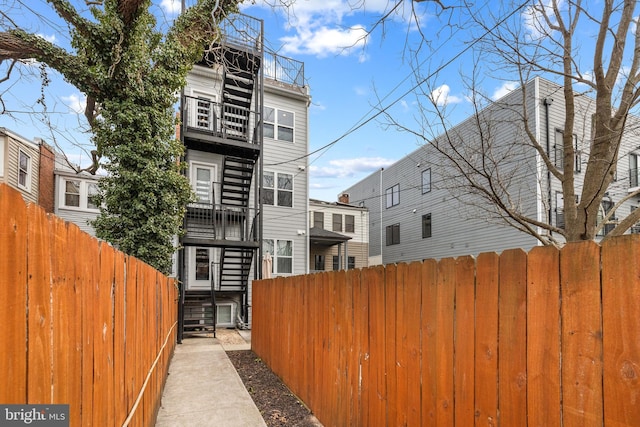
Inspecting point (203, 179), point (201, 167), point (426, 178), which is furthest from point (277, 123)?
point (426, 178)

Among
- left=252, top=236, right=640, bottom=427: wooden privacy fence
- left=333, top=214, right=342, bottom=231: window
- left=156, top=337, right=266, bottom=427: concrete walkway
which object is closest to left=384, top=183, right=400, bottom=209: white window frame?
left=333, top=214, right=342, bottom=231: window

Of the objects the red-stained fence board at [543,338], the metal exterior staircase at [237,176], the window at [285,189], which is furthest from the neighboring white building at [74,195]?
the red-stained fence board at [543,338]

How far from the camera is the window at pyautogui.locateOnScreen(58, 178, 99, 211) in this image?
49.4 feet

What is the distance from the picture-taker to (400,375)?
2.54 m

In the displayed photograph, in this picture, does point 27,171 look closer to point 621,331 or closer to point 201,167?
point 201,167

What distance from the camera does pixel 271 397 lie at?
Answer: 492 centimetres

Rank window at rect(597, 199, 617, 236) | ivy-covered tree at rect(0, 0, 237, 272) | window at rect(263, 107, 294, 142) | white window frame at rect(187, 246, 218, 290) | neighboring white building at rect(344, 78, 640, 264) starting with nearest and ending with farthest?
window at rect(597, 199, 617, 236), ivy-covered tree at rect(0, 0, 237, 272), neighboring white building at rect(344, 78, 640, 264), white window frame at rect(187, 246, 218, 290), window at rect(263, 107, 294, 142)

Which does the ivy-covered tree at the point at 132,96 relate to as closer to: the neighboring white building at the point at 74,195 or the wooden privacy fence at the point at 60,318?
the wooden privacy fence at the point at 60,318

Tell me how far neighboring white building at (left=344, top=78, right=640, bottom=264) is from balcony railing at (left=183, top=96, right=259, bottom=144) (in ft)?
17.9

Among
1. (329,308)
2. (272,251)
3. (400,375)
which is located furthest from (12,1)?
(272,251)

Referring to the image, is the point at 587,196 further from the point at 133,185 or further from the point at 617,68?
the point at 133,185

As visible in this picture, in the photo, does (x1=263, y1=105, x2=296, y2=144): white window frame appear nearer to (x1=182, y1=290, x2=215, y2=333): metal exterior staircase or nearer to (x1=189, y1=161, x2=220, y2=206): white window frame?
(x1=189, y1=161, x2=220, y2=206): white window frame

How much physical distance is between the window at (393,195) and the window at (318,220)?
13.4 ft

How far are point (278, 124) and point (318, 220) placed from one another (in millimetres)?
7423
